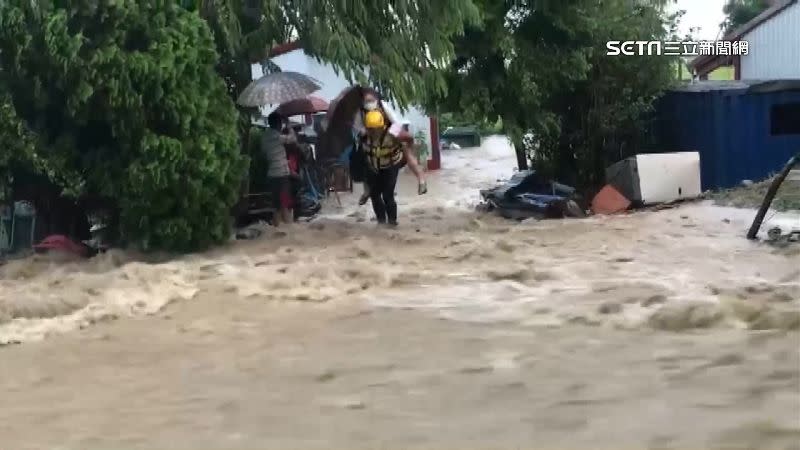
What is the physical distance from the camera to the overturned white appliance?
1307 centimetres

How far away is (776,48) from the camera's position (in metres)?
20.6

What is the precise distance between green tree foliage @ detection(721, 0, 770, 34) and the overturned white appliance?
14.8 m

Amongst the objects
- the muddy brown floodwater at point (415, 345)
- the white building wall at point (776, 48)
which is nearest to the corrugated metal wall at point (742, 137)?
the muddy brown floodwater at point (415, 345)

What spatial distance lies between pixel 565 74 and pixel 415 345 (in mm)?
9284

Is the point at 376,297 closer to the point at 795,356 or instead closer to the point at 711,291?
the point at 711,291

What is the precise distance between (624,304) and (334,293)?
2.24 meters

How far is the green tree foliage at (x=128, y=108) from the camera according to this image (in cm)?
892

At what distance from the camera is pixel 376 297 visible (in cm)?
706

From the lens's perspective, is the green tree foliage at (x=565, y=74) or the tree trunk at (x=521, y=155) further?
the tree trunk at (x=521, y=155)

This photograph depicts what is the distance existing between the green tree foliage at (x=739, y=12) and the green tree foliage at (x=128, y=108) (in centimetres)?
2048

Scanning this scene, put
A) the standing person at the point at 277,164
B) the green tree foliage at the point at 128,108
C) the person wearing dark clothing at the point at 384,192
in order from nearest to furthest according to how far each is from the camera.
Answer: the green tree foliage at the point at 128,108, the person wearing dark clothing at the point at 384,192, the standing person at the point at 277,164

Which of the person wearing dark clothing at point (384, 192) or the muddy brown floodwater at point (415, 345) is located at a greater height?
the person wearing dark clothing at point (384, 192)

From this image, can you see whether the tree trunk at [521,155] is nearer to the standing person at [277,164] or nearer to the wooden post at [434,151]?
the standing person at [277,164]

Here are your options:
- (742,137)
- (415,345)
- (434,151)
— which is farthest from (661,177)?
(434,151)
